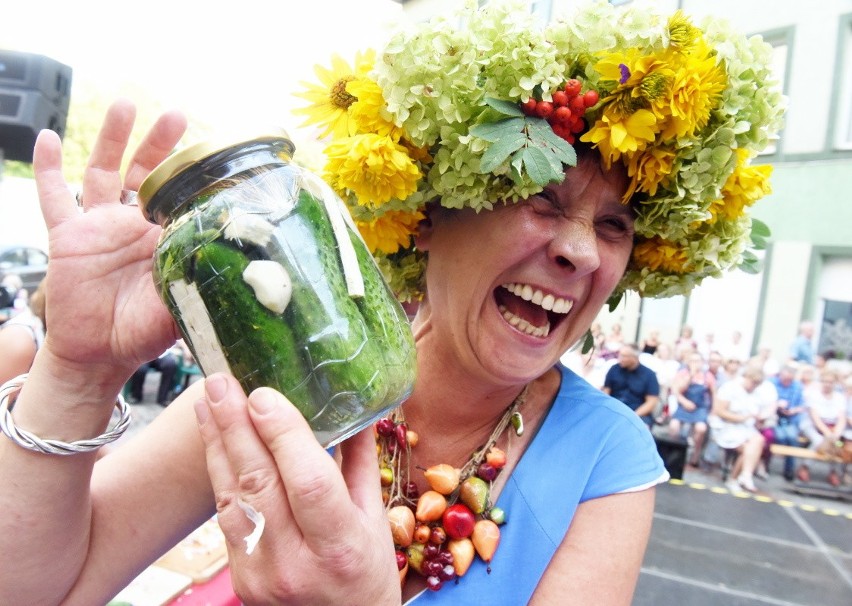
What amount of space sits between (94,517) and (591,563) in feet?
3.58

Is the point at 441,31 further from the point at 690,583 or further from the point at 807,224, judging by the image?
the point at 807,224

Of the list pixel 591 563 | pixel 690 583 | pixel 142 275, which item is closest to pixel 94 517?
pixel 142 275

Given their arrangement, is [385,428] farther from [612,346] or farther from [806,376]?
[806,376]

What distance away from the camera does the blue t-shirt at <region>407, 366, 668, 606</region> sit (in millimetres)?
1378

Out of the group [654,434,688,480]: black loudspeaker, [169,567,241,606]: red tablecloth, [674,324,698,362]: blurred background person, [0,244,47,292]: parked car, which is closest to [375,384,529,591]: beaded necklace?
[169,567,241,606]: red tablecloth

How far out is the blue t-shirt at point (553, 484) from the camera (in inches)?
54.2

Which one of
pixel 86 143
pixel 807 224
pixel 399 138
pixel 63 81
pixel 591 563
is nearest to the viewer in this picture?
pixel 591 563

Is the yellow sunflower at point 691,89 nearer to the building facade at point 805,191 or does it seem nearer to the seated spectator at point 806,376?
the seated spectator at point 806,376

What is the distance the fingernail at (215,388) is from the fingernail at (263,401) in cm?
5

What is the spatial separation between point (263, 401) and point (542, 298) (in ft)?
2.77

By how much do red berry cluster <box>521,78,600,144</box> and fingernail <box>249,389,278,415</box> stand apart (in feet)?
3.02

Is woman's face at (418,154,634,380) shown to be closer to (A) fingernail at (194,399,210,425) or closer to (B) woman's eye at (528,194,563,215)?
(B) woman's eye at (528,194,563,215)

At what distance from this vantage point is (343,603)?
95 cm

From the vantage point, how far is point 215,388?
88cm
